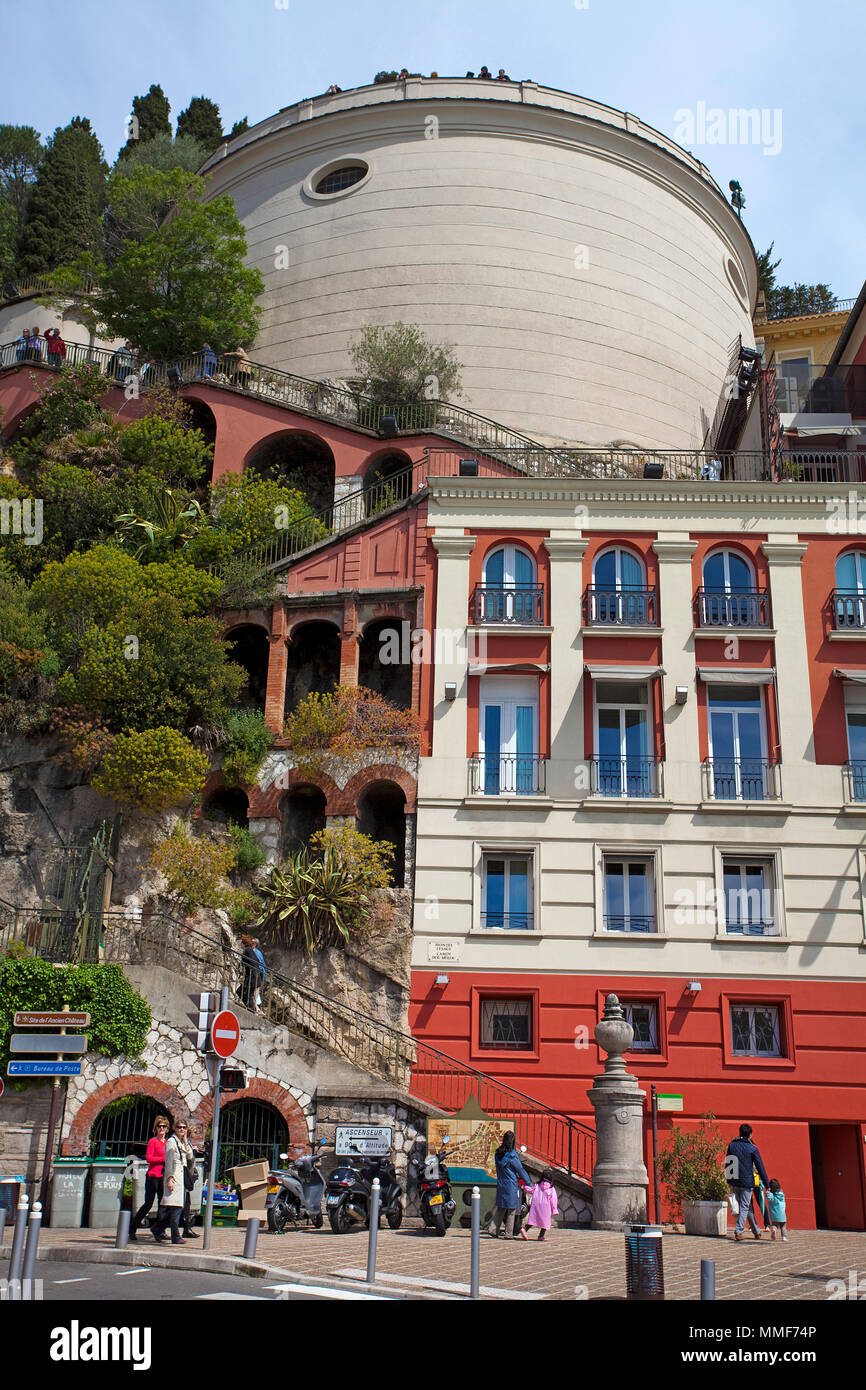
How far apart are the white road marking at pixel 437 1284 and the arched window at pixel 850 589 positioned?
676 inches

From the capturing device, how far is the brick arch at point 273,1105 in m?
19.5

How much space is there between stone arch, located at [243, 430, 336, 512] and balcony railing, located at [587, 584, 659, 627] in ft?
31.9

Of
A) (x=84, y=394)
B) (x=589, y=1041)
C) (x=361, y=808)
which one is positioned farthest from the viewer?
(x=84, y=394)

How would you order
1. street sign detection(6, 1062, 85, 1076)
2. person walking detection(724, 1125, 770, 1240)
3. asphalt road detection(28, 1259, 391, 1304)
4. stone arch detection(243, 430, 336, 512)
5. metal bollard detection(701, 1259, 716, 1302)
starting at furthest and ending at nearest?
stone arch detection(243, 430, 336, 512) → person walking detection(724, 1125, 770, 1240) → street sign detection(6, 1062, 85, 1076) → asphalt road detection(28, 1259, 391, 1304) → metal bollard detection(701, 1259, 716, 1302)

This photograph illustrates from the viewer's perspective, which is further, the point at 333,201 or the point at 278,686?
the point at 333,201

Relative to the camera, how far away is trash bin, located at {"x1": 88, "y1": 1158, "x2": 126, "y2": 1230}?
17.5m

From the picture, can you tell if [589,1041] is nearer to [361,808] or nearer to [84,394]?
[361,808]

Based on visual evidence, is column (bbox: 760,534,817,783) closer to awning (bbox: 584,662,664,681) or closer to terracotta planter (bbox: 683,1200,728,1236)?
awning (bbox: 584,662,664,681)

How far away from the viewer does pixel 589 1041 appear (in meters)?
22.5

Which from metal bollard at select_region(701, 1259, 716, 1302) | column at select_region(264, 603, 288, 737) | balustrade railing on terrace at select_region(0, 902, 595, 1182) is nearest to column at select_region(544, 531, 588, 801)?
balustrade railing on terrace at select_region(0, 902, 595, 1182)

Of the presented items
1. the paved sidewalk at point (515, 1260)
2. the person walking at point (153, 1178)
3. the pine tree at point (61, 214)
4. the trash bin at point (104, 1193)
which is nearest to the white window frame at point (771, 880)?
the paved sidewalk at point (515, 1260)

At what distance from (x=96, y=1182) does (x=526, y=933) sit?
8659mm
